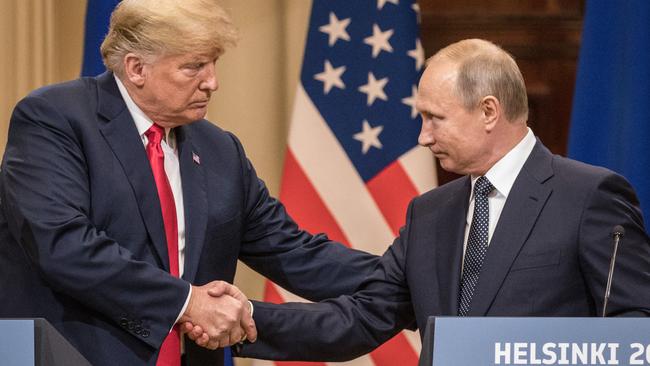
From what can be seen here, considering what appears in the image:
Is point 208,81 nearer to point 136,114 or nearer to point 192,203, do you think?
point 136,114

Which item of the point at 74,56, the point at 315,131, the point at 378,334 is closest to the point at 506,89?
the point at 378,334

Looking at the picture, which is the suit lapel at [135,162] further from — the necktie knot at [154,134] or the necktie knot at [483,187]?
the necktie knot at [483,187]

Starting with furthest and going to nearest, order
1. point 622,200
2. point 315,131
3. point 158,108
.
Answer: point 315,131 → point 158,108 → point 622,200

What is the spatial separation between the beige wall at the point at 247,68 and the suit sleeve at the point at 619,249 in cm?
183

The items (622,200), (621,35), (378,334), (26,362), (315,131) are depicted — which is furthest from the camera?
(315,131)

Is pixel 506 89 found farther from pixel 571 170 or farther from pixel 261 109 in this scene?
pixel 261 109

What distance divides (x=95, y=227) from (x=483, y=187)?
903 millimetres

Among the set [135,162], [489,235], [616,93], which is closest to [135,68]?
[135,162]

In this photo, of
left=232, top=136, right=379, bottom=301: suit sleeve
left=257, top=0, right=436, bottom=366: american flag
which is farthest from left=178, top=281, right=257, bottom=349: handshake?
left=257, top=0, right=436, bottom=366: american flag

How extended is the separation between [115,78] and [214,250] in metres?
0.48

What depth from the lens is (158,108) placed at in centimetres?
291

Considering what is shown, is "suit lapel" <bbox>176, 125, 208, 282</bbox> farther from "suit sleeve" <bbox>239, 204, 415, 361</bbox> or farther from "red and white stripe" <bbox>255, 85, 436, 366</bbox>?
"red and white stripe" <bbox>255, 85, 436, 366</bbox>

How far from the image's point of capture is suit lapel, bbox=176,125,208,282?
9.46 feet

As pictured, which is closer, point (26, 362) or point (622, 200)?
point (26, 362)
